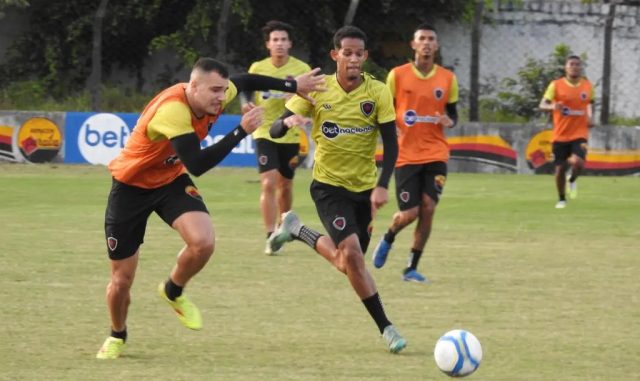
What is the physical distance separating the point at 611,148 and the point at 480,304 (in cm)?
1574

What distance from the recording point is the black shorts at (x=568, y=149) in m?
20.5

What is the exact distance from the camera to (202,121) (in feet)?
27.9

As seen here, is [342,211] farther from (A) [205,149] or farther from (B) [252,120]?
(A) [205,149]

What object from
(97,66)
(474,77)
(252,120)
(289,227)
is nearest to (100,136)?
(97,66)

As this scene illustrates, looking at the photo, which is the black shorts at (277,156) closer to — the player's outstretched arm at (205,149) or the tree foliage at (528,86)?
the player's outstretched arm at (205,149)

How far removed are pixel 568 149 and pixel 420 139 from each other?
853 centimetres

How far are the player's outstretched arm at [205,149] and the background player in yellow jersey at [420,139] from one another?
442 centimetres

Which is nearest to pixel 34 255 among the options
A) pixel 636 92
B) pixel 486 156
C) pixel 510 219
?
pixel 510 219

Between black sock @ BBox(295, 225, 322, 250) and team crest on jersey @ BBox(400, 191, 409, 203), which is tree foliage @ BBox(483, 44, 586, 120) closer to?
team crest on jersey @ BBox(400, 191, 409, 203)

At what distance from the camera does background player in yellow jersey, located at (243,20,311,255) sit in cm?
1462

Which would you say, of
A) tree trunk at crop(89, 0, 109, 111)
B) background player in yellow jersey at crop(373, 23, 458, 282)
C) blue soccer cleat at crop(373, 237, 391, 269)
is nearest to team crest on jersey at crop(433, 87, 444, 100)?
background player in yellow jersey at crop(373, 23, 458, 282)

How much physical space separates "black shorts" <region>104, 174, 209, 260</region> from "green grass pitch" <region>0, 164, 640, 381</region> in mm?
705

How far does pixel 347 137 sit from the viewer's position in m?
9.67

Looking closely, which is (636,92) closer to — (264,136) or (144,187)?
(264,136)
